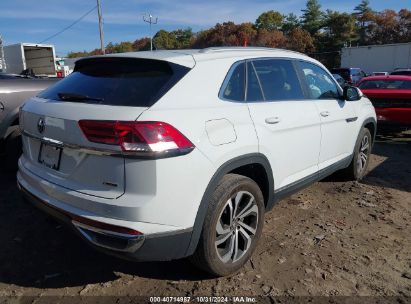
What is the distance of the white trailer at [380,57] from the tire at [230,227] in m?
39.7

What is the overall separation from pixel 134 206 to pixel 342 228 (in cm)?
251

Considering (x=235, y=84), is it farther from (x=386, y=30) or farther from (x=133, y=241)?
(x=386, y=30)

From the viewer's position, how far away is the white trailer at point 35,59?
20.2 metres

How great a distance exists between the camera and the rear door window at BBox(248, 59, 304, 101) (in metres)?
3.53

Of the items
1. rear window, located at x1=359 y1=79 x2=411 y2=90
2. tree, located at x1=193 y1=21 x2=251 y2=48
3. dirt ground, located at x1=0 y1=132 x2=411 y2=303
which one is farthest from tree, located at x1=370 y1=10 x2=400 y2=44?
dirt ground, located at x1=0 y1=132 x2=411 y2=303

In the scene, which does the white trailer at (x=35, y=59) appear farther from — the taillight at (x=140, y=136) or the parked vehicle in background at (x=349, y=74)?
the taillight at (x=140, y=136)

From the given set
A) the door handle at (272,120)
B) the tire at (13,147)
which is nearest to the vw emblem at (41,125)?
the door handle at (272,120)

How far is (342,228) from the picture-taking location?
4152mm

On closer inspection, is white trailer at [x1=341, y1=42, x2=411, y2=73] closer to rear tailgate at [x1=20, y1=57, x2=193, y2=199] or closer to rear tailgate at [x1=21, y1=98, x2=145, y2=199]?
rear tailgate at [x1=20, y1=57, x2=193, y2=199]

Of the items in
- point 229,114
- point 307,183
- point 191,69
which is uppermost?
point 191,69

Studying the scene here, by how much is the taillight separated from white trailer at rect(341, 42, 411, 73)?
40.5 m

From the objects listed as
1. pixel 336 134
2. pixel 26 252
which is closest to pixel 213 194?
pixel 26 252

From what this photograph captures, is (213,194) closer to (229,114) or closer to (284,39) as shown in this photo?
(229,114)

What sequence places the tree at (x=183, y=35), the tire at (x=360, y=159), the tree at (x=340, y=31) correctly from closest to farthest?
the tire at (x=360, y=159), the tree at (x=340, y=31), the tree at (x=183, y=35)
